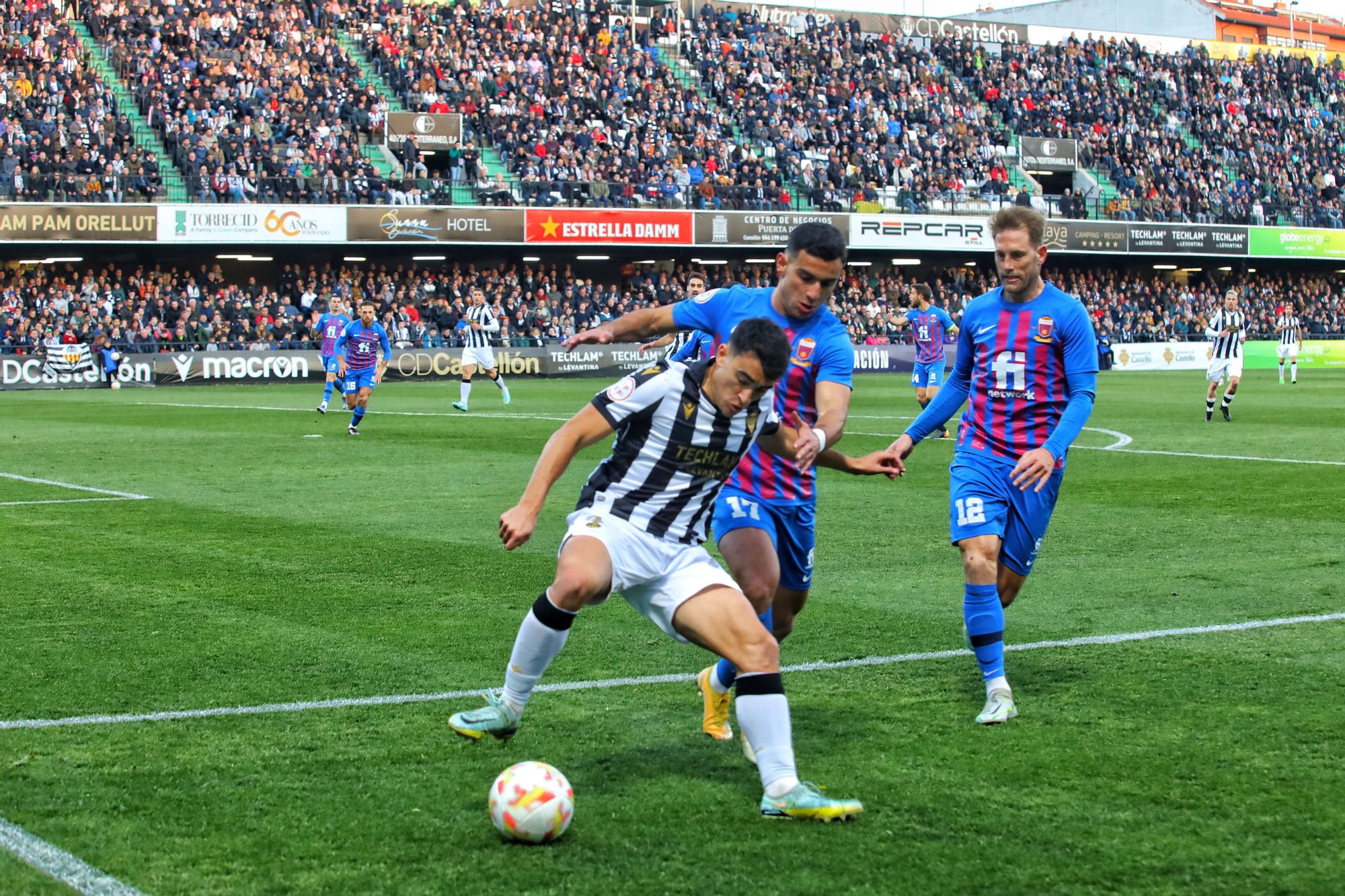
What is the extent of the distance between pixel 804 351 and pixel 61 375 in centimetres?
3731

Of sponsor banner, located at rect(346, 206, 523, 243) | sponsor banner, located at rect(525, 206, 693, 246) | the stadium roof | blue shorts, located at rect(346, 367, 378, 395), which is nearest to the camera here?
blue shorts, located at rect(346, 367, 378, 395)

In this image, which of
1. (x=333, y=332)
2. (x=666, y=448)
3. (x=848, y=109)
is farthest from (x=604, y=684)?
(x=848, y=109)

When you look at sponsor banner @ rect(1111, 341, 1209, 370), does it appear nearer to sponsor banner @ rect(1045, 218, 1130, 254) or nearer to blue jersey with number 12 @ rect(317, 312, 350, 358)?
sponsor banner @ rect(1045, 218, 1130, 254)

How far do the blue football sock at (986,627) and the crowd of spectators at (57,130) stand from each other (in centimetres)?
3950

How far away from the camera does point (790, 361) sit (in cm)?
585

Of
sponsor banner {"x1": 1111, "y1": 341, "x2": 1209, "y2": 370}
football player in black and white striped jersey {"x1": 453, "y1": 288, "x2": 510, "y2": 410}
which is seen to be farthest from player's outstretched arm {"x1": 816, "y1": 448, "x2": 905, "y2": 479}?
sponsor banner {"x1": 1111, "y1": 341, "x2": 1209, "y2": 370}

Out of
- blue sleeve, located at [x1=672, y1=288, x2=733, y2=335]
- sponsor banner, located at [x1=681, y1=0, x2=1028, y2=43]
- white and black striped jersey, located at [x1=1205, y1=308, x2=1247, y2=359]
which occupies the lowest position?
white and black striped jersey, located at [x1=1205, y1=308, x2=1247, y2=359]

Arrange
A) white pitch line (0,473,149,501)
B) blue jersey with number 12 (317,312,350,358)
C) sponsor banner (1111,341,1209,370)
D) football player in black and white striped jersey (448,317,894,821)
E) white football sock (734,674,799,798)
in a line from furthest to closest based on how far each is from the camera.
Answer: sponsor banner (1111,341,1209,370)
blue jersey with number 12 (317,312,350,358)
white pitch line (0,473,149,501)
football player in black and white striped jersey (448,317,894,821)
white football sock (734,674,799,798)

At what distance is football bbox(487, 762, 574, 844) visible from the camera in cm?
434

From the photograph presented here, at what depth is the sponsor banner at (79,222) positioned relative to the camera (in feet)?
132

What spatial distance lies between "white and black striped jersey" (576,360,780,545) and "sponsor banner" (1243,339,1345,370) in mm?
51967

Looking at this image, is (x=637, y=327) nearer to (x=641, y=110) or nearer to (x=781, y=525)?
(x=781, y=525)

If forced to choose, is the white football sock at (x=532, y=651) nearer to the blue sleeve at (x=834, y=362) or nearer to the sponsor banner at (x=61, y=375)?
the blue sleeve at (x=834, y=362)

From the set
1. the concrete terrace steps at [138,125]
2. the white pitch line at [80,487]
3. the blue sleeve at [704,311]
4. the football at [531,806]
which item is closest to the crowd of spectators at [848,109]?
the concrete terrace steps at [138,125]
